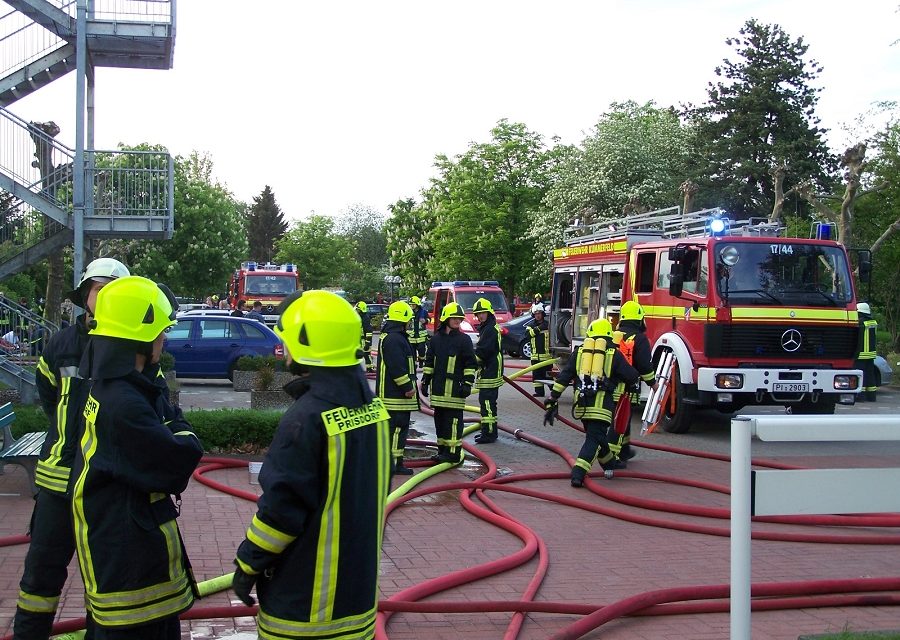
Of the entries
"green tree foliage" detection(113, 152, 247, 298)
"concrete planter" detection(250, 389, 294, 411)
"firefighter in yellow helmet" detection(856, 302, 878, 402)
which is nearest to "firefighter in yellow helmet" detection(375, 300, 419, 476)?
"concrete planter" detection(250, 389, 294, 411)

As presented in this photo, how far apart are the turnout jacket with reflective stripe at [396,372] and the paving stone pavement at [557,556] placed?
0.80m

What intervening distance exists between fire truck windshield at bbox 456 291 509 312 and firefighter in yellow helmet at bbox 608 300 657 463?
16496 millimetres

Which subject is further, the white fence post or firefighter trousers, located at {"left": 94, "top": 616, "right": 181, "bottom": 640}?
firefighter trousers, located at {"left": 94, "top": 616, "right": 181, "bottom": 640}

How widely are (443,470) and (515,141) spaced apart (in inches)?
1472

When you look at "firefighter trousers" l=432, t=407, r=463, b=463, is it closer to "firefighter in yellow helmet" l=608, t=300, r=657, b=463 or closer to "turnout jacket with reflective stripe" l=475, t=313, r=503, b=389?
"firefighter in yellow helmet" l=608, t=300, r=657, b=463

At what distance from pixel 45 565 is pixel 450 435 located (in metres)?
6.20

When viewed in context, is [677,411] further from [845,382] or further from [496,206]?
[496,206]

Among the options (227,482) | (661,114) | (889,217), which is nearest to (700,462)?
(227,482)

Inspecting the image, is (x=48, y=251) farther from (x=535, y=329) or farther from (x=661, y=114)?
(x=661, y=114)

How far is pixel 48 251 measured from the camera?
46.1 ft

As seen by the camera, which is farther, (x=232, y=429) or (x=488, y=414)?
(x=488, y=414)

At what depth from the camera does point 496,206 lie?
4512 centimetres

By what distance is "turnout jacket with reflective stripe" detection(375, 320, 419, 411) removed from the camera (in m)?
9.30

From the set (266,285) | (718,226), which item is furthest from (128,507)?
(266,285)
